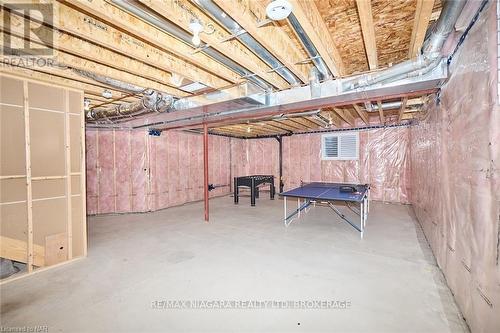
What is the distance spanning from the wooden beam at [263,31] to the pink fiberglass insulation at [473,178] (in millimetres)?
1424

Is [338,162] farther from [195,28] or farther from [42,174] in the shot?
[42,174]

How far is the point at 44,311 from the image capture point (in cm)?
203

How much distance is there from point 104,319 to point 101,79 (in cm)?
257

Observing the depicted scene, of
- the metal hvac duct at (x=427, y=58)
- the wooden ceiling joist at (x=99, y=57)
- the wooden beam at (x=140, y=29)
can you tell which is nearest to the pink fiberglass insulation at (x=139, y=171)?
the wooden ceiling joist at (x=99, y=57)

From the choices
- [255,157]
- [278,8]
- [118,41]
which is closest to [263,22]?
[278,8]

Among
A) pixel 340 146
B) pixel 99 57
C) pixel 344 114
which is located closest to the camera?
pixel 99 57

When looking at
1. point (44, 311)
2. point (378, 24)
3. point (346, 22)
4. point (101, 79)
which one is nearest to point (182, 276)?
point (44, 311)

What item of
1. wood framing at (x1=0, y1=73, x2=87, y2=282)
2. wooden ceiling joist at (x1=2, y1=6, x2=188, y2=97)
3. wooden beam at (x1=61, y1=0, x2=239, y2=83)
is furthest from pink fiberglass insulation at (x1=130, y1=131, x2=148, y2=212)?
wooden beam at (x1=61, y1=0, x2=239, y2=83)

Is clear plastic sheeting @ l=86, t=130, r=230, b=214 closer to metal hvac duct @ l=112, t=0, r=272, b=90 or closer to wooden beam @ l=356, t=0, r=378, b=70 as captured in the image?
metal hvac duct @ l=112, t=0, r=272, b=90

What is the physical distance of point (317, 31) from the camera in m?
1.93

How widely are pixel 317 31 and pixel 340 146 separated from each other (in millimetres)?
5838

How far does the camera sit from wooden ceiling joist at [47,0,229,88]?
184 cm

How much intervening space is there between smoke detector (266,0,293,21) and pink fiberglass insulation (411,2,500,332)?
118cm

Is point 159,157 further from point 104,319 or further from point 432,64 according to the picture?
point 432,64
